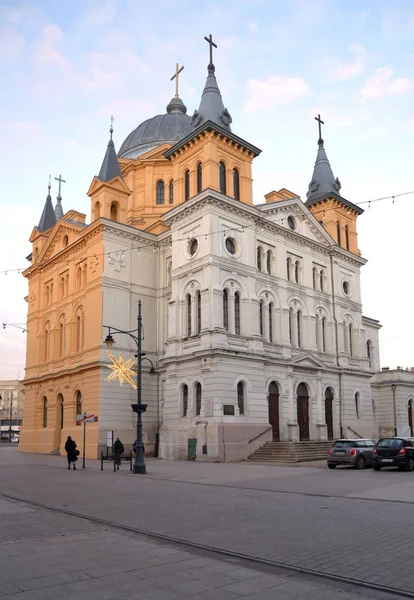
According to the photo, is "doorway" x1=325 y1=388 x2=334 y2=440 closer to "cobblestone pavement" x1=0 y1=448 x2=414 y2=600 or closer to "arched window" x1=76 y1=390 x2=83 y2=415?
"arched window" x1=76 y1=390 x2=83 y2=415

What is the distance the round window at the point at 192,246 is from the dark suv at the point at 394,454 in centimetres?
1626

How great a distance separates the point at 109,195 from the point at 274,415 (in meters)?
18.4

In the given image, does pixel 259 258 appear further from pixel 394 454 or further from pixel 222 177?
pixel 394 454

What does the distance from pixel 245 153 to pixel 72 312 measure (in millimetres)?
16572

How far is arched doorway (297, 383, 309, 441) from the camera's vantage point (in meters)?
37.4

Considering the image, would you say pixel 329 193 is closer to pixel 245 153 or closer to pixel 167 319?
pixel 245 153

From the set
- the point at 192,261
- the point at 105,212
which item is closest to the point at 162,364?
the point at 192,261

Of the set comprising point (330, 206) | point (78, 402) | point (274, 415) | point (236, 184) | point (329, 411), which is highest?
point (330, 206)

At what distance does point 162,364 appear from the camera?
35.8m

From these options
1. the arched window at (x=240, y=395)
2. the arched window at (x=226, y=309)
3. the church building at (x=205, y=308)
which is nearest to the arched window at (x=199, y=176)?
the church building at (x=205, y=308)

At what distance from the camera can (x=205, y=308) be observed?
32.6 m

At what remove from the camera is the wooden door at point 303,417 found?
3741 centimetres

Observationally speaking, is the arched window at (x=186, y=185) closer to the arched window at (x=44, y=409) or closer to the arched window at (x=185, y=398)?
the arched window at (x=185, y=398)

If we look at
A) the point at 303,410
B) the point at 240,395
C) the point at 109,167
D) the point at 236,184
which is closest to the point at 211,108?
the point at 236,184
